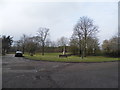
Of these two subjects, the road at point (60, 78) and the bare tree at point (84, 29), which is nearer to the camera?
the road at point (60, 78)

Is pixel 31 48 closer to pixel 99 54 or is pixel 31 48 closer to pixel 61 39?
pixel 99 54

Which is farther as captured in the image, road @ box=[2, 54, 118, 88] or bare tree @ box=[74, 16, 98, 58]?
bare tree @ box=[74, 16, 98, 58]

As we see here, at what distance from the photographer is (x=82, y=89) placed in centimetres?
591

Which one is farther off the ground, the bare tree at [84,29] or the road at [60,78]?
the bare tree at [84,29]

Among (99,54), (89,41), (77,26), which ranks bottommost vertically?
(99,54)

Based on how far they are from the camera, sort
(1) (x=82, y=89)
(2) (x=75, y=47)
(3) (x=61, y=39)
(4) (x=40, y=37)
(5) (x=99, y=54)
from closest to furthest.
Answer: (1) (x=82, y=89) < (2) (x=75, y=47) < (5) (x=99, y=54) < (4) (x=40, y=37) < (3) (x=61, y=39)

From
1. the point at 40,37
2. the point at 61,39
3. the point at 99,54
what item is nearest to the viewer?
the point at 99,54

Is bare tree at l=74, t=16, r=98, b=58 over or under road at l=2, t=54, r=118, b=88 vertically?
over

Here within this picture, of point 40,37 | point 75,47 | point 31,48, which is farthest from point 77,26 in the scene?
point 40,37

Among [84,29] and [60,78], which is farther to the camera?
[84,29]

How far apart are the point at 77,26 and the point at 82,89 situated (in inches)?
1416

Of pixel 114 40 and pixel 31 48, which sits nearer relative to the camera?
pixel 31 48

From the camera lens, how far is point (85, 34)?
4038 centimetres

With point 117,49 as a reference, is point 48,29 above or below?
above
